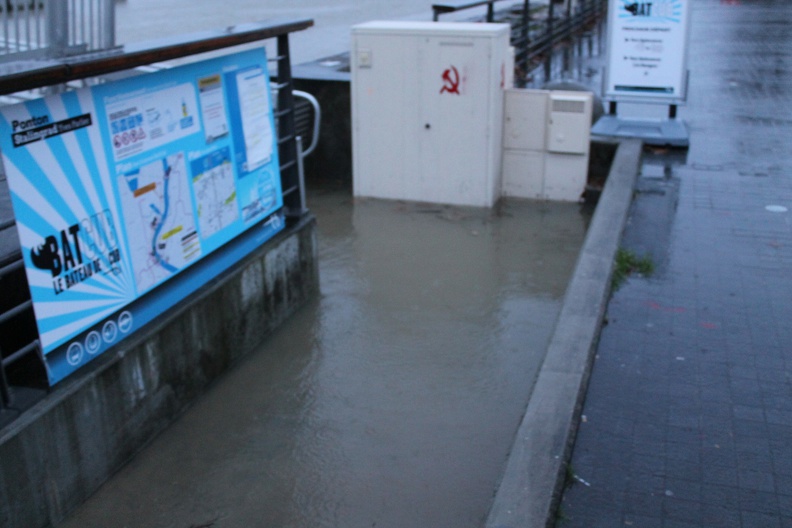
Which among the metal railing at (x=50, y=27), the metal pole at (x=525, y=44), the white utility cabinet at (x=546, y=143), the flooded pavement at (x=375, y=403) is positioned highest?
the metal railing at (x=50, y=27)

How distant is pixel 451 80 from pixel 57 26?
396 cm

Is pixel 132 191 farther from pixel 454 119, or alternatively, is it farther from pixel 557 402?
pixel 454 119

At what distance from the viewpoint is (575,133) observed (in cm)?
816

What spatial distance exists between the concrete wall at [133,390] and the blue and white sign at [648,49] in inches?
214

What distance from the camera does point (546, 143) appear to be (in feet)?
27.2

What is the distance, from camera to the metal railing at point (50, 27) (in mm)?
4504

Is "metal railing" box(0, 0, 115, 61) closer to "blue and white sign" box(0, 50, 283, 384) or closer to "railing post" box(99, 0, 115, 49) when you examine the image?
"railing post" box(99, 0, 115, 49)

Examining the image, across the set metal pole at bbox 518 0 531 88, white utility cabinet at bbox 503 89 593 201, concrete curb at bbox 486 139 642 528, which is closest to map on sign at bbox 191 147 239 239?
concrete curb at bbox 486 139 642 528

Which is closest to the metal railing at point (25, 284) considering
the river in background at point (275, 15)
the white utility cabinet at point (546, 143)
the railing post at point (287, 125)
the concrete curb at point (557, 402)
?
the railing post at point (287, 125)

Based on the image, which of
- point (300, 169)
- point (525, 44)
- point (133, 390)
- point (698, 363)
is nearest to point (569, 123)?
point (300, 169)

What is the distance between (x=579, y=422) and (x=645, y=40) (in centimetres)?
684

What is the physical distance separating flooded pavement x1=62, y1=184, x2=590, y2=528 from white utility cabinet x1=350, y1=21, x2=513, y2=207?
2.96 ft

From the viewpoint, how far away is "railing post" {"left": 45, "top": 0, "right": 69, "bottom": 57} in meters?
4.62

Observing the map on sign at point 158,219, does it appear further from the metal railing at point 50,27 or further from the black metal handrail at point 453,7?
the black metal handrail at point 453,7
